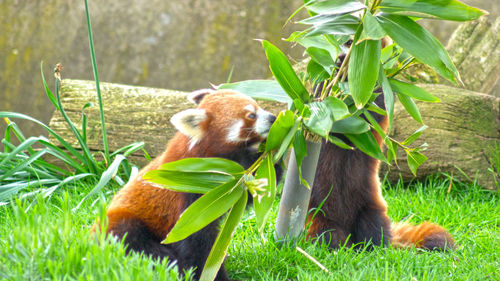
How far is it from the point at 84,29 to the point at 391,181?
3753mm

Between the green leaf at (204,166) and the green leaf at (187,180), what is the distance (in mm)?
15

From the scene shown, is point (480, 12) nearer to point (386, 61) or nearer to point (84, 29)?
point (386, 61)

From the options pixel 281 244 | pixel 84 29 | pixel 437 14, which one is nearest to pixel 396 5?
pixel 437 14

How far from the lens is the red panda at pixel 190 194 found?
6.88 ft

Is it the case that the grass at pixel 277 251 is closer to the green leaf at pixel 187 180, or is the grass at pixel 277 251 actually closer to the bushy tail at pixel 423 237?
the bushy tail at pixel 423 237

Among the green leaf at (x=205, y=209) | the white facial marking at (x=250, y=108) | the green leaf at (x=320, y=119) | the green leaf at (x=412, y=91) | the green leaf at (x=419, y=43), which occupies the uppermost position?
the green leaf at (x=419, y=43)

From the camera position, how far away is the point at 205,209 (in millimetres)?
1788

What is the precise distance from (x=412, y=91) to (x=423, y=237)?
0.99 m

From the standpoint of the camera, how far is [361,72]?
177 cm

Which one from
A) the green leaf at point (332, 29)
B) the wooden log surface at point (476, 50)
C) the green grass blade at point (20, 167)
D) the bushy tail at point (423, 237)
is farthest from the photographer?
the wooden log surface at point (476, 50)

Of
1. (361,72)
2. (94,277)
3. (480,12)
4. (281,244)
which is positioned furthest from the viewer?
(281,244)

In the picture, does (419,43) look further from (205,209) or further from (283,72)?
(205,209)

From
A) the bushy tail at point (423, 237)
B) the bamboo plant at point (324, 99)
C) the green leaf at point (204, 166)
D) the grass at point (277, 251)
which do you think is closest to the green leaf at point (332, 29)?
the bamboo plant at point (324, 99)

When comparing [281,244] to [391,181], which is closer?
[281,244]
